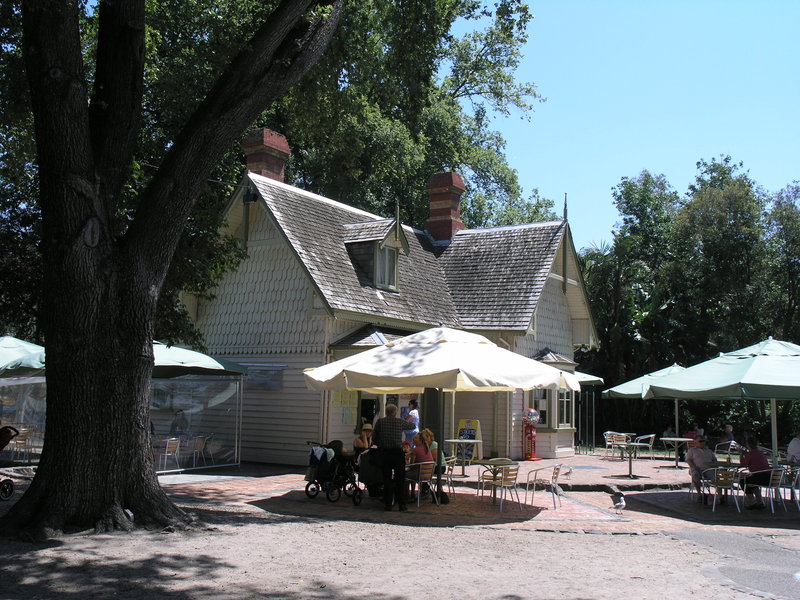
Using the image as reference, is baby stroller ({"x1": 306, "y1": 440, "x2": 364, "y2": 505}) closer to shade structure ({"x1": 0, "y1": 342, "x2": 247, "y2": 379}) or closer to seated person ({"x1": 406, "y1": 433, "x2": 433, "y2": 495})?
seated person ({"x1": 406, "y1": 433, "x2": 433, "y2": 495})

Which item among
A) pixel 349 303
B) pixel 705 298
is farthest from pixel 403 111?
pixel 705 298

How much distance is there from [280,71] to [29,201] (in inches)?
393

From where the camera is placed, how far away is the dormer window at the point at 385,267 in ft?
67.7

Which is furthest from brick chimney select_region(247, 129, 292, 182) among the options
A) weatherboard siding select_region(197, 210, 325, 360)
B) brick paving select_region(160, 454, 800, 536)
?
brick paving select_region(160, 454, 800, 536)

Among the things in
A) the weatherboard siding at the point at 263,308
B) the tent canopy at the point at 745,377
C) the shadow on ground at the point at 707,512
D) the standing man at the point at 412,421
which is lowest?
the shadow on ground at the point at 707,512

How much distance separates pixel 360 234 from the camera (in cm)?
2103

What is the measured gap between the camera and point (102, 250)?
9086 mm

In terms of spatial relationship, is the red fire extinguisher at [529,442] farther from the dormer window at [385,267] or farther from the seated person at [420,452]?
the seated person at [420,452]

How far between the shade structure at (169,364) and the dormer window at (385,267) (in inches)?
194

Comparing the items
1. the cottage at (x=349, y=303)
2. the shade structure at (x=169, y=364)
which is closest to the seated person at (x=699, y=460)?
the cottage at (x=349, y=303)

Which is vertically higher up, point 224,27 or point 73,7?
point 224,27

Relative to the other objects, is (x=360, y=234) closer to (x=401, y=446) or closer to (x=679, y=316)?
(x=401, y=446)

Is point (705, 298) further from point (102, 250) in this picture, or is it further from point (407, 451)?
point (102, 250)

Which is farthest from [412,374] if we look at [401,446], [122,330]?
[122,330]
